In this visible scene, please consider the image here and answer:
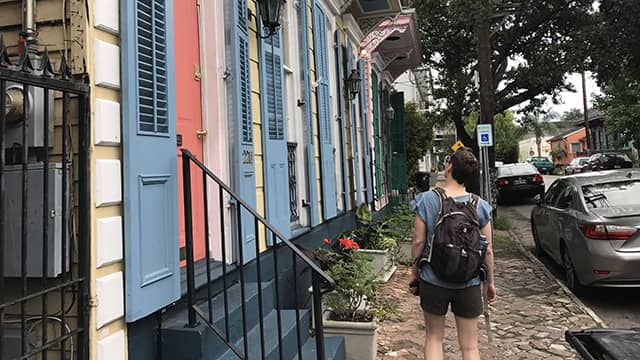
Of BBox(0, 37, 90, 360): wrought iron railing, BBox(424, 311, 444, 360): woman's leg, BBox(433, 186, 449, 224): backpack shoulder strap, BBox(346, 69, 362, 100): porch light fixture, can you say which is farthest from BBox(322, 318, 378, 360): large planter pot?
BBox(346, 69, 362, 100): porch light fixture

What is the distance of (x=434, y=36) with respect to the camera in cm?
1961

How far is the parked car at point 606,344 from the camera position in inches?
79.0

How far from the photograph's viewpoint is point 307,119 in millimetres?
5285

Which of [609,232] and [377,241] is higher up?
[609,232]

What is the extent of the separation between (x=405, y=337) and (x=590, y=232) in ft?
7.83

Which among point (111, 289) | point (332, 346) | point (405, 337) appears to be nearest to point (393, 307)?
point (405, 337)

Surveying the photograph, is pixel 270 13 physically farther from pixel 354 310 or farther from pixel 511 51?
pixel 511 51

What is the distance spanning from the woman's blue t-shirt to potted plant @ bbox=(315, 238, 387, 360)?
0.87 m

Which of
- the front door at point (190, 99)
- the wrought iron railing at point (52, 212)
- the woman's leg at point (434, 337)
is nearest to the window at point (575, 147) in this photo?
the woman's leg at point (434, 337)

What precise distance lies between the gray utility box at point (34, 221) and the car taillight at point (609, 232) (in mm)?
4986

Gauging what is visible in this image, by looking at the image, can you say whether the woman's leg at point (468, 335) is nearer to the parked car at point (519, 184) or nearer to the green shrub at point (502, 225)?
the green shrub at point (502, 225)

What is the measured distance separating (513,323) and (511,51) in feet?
56.1

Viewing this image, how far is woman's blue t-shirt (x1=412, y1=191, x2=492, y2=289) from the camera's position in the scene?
9.78ft

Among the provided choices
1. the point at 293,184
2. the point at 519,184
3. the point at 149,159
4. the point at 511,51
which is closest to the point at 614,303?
the point at 293,184
